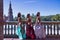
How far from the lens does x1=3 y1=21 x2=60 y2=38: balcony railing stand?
5.07 metres

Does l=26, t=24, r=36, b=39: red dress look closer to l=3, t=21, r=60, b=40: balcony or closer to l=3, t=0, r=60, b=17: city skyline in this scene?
l=3, t=0, r=60, b=17: city skyline

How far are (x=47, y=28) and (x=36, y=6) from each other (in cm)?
99

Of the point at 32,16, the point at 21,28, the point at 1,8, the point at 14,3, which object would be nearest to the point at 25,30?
the point at 21,28

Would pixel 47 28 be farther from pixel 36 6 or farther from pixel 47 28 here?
pixel 36 6

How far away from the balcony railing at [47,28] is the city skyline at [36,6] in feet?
1.63

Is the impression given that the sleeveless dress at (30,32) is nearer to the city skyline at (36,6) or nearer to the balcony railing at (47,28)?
the city skyline at (36,6)

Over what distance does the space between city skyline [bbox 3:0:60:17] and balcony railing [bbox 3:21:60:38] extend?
0.50 meters

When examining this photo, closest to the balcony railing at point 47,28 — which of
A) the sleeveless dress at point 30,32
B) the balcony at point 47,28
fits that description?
the balcony at point 47,28

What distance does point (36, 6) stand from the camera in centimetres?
475

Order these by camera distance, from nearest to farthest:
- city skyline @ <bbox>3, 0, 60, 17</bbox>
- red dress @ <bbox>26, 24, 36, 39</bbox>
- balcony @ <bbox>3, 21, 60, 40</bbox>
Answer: red dress @ <bbox>26, 24, 36, 39</bbox> → city skyline @ <bbox>3, 0, 60, 17</bbox> → balcony @ <bbox>3, 21, 60, 40</bbox>

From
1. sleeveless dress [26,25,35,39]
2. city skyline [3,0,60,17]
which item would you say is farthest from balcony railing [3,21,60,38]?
sleeveless dress [26,25,35,39]

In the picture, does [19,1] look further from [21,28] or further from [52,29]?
[52,29]

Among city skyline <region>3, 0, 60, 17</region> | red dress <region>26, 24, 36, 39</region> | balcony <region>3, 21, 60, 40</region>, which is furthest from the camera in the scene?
balcony <region>3, 21, 60, 40</region>

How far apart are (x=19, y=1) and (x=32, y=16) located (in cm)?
61
